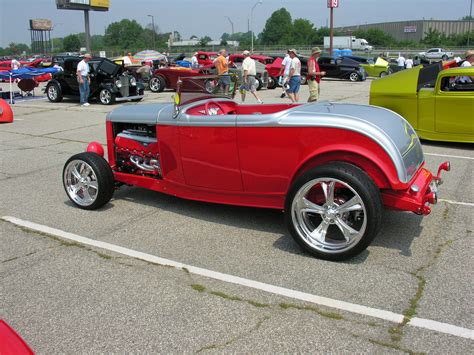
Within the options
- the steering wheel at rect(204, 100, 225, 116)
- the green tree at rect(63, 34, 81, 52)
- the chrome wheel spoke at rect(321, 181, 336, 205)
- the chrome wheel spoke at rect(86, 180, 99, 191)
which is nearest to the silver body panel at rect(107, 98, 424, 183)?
the steering wheel at rect(204, 100, 225, 116)

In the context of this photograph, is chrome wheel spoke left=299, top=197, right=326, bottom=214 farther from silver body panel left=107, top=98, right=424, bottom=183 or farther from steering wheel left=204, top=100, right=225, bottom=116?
steering wheel left=204, top=100, right=225, bottom=116

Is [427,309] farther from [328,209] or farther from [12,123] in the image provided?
[12,123]

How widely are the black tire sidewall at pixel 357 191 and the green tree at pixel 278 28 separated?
13403cm

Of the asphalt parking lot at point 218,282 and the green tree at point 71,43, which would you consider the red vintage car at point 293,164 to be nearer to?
the asphalt parking lot at point 218,282

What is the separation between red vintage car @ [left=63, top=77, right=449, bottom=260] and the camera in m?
3.76

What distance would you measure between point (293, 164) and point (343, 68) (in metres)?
24.4

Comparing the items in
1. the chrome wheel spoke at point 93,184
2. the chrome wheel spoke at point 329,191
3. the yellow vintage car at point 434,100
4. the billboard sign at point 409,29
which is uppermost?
the billboard sign at point 409,29

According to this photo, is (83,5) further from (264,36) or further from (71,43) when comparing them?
(264,36)

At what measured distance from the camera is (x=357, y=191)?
143 inches

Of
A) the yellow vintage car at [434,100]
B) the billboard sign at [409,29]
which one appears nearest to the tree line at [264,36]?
the billboard sign at [409,29]

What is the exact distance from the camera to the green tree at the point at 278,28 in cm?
13388

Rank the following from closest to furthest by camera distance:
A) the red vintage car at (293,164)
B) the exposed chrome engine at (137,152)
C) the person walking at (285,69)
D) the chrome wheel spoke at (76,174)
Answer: the red vintage car at (293,164) < the exposed chrome engine at (137,152) < the chrome wheel spoke at (76,174) < the person walking at (285,69)

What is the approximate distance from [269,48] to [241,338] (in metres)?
89.6

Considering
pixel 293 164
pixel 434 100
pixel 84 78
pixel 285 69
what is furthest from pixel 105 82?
pixel 293 164
